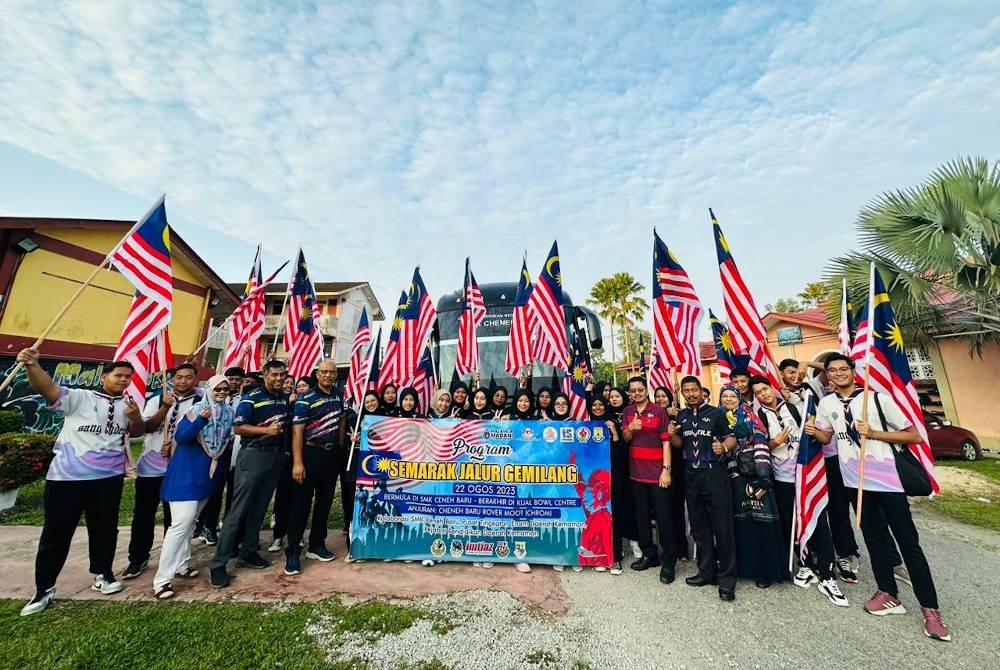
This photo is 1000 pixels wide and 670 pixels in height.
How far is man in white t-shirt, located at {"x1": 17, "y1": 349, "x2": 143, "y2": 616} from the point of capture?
3.35 metres

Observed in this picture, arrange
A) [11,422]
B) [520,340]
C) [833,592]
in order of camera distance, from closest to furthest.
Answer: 1. [833,592]
2. [520,340]
3. [11,422]

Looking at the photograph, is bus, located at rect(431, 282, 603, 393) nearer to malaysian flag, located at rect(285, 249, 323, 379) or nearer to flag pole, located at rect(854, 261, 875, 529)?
malaysian flag, located at rect(285, 249, 323, 379)

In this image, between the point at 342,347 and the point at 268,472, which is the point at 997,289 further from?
the point at 342,347

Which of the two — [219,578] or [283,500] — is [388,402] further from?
[219,578]

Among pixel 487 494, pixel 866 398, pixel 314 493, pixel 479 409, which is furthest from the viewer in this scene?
pixel 479 409

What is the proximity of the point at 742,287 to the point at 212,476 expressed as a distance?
21.0 feet

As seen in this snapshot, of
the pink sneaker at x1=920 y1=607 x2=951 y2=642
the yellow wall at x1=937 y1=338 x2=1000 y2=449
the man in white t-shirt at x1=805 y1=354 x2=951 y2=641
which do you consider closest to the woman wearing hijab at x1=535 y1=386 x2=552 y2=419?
the man in white t-shirt at x1=805 y1=354 x2=951 y2=641

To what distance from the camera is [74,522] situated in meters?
3.42

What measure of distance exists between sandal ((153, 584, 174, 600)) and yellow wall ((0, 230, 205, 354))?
39.6 feet

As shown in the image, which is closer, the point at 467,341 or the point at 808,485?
the point at 808,485

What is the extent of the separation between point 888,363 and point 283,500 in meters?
6.64

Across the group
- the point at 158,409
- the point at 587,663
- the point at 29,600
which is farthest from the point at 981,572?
the point at 29,600

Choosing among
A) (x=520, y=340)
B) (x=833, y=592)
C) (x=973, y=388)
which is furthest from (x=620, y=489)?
(x=973, y=388)

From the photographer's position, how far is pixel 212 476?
3951mm
